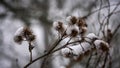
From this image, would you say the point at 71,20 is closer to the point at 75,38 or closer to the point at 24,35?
the point at 75,38

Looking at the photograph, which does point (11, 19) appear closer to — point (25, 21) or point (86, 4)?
point (25, 21)

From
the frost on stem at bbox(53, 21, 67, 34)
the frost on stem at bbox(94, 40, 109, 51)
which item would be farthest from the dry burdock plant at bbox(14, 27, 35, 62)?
the frost on stem at bbox(94, 40, 109, 51)

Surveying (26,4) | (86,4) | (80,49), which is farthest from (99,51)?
(26,4)

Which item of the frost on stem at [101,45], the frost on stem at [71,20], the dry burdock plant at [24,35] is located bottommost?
the frost on stem at [101,45]

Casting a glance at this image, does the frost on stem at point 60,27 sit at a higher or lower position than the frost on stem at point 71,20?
lower

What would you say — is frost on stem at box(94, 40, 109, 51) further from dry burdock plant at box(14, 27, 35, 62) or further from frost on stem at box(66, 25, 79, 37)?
dry burdock plant at box(14, 27, 35, 62)

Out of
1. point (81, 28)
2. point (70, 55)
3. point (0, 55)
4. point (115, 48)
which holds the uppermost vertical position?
point (81, 28)

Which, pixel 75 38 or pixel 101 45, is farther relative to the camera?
pixel 75 38

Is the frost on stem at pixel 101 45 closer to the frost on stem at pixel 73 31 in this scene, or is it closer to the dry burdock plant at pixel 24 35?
the frost on stem at pixel 73 31

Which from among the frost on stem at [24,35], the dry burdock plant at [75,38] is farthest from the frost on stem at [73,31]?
the frost on stem at [24,35]

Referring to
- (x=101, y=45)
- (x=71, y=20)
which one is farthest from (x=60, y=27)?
(x=101, y=45)

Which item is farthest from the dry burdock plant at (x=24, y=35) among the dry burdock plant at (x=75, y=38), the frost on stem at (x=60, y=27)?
the frost on stem at (x=60, y=27)
